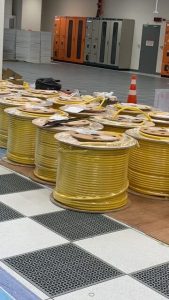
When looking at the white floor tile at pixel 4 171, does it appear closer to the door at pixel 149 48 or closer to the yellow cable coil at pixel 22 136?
the yellow cable coil at pixel 22 136

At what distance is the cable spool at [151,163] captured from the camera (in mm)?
4324

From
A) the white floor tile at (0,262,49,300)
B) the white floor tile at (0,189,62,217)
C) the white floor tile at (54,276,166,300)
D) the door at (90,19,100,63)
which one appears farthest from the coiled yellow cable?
the door at (90,19,100,63)

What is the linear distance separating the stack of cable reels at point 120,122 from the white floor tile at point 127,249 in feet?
5.33

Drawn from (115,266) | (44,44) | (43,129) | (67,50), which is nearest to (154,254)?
(115,266)

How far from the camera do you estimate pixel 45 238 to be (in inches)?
133

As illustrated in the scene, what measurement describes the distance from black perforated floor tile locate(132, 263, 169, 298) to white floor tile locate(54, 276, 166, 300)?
A: 2.2 inches

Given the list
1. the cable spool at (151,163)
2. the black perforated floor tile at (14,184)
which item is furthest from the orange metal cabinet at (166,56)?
the black perforated floor tile at (14,184)

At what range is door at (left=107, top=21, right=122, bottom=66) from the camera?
907 inches

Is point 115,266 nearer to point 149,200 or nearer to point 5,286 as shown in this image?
point 5,286

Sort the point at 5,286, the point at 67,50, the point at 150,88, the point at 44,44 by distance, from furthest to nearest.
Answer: the point at 67,50
the point at 44,44
the point at 150,88
the point at 5,286

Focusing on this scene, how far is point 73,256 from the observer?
3.15 metres

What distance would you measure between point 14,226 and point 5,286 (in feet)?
2.81

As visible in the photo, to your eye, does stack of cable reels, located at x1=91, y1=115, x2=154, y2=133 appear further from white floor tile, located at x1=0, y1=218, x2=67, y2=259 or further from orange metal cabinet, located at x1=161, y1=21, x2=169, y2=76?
orange metal cabinet, located at x1=161, y1=21, x2=169, y2=76

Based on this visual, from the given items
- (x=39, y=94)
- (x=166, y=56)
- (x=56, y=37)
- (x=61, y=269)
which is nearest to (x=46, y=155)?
(x=61, y=269)
